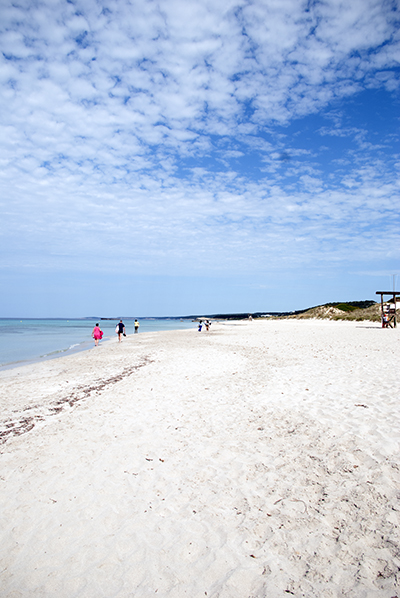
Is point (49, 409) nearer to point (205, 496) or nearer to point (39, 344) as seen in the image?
point (205, 496)

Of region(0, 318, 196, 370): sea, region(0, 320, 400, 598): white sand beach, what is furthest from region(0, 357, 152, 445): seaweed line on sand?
region(0, 318, 196, 370): sea

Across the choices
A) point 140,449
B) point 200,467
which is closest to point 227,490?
point 200,467

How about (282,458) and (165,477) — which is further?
(282,458)

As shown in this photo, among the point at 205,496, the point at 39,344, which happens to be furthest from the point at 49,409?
the point at 39,344

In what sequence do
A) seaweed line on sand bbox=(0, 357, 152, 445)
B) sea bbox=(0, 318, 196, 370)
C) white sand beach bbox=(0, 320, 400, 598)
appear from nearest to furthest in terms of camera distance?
1. white sand beach bbox=(0, 320, 400, 598)
2. seaweed line on sand bbox=(0, 357, 152, 445)
3. sea bbox=(0, 318, 196, 370)

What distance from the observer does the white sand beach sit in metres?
3.18

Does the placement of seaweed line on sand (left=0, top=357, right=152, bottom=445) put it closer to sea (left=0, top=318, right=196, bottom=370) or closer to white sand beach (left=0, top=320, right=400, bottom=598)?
white sand beach (left=0, top=320, right=400, bottom=598)

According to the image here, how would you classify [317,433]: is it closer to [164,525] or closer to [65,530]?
[164,525]

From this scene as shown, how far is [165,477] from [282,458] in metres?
1.95

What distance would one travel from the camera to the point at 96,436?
6.67m

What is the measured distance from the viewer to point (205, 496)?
4453mm

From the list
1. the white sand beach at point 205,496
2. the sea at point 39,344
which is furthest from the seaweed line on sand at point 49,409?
the sea at point 39,344

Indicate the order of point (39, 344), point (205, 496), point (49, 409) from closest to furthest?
point (205, 496) < point (49, 409) < point (39, 344)

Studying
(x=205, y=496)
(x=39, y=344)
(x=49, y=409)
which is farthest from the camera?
(x=39, y=344)
